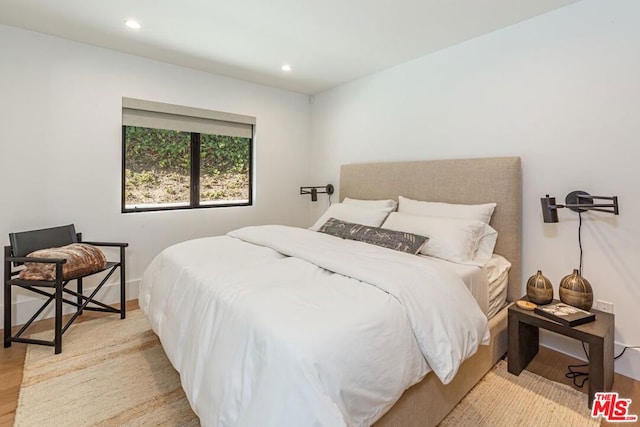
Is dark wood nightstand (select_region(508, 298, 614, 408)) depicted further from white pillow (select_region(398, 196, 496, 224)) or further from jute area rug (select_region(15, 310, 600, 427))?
white pillow (select_region(398, 196, 496, 224))

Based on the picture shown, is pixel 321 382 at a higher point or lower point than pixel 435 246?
lower

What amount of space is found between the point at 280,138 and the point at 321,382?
3.59 m

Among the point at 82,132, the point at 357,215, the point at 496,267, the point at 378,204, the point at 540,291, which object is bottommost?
the point at 540,291

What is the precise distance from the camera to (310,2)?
2207mm

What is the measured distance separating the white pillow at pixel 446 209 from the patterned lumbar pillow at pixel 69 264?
2602 millimetres

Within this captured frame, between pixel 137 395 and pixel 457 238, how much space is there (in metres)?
2.24

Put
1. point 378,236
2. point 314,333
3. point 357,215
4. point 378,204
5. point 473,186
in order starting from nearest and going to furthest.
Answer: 1. point 314,333
2. point 378,236
3. point 473,186
4. point 357,215
5. point 378,204

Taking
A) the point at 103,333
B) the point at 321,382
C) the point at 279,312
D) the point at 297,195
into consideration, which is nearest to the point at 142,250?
the point at 103,333

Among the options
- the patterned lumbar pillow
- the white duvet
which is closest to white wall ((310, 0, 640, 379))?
the white duvet

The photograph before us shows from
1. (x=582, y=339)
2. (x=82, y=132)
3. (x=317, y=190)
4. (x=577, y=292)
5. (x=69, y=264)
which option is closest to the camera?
(x=582, y=339)

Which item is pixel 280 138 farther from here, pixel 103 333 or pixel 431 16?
pixel 103 333

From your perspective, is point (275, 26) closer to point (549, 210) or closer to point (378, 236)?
point (378, 236)

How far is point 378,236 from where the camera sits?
2.52m

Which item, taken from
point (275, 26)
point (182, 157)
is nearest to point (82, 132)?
point (182, 157)
